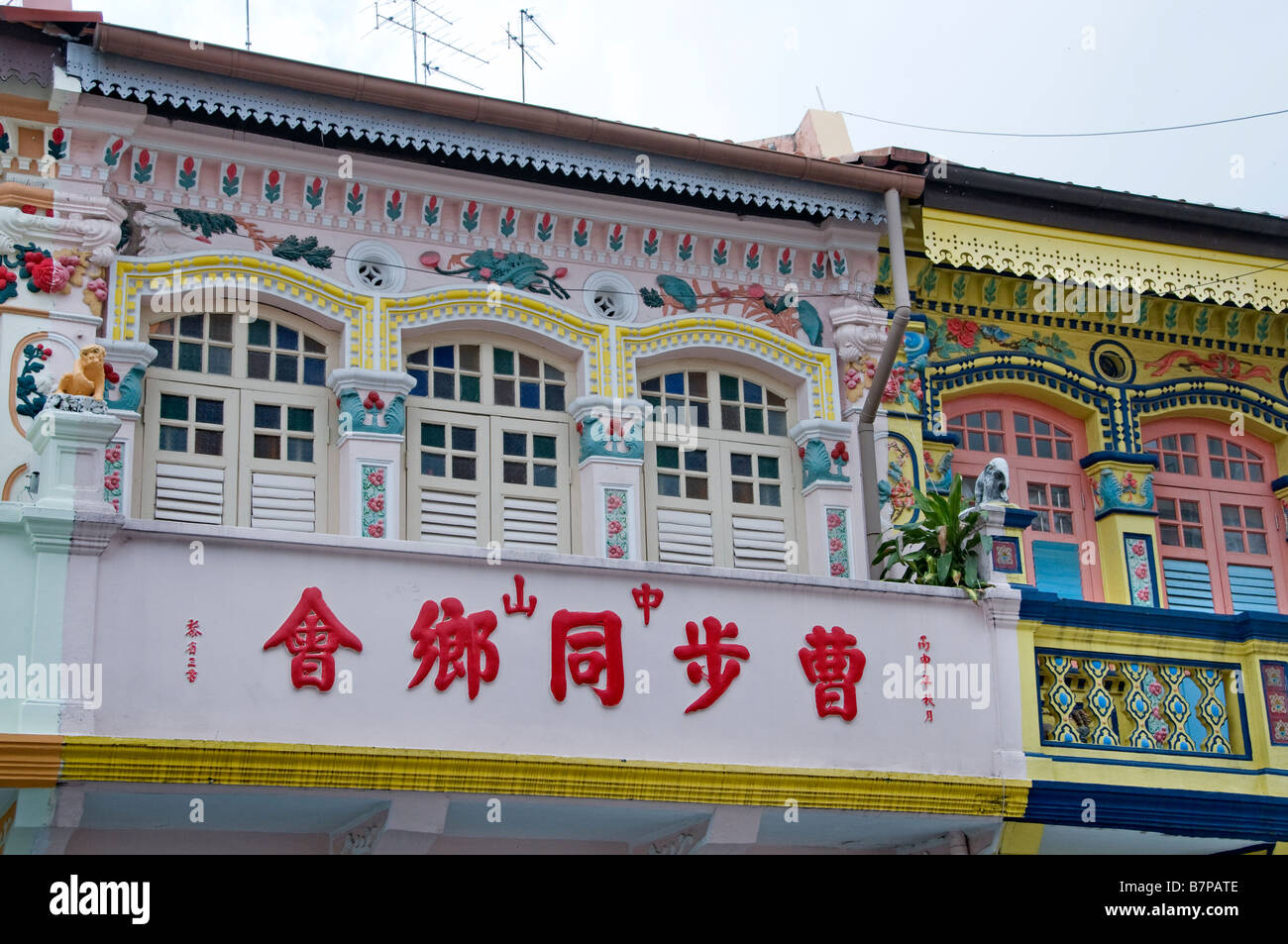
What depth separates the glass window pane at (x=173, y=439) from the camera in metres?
11.2

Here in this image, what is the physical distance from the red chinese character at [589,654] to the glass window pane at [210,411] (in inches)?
108

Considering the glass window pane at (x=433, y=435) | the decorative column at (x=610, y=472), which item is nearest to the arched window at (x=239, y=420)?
the glass window pane at (x=433, y=435)

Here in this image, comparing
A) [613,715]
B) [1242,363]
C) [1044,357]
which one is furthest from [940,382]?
[613,715]

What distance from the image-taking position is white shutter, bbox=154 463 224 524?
36.1 ft

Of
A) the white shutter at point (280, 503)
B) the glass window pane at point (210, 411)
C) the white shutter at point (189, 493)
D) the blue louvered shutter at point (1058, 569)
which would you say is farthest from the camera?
the blue louvered shutter at point (1058, 569)

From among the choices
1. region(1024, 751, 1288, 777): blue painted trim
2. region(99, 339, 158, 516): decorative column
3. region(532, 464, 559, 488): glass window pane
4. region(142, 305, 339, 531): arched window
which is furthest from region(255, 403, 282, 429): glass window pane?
region(1024, 751, 1288, 777): blue painted trim

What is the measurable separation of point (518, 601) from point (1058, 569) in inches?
200

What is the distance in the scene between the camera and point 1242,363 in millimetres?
14406

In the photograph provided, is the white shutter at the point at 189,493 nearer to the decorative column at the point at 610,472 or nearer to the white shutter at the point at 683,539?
the decorative column at the point at 610,472

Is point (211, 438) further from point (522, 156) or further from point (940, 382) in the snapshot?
point (940, 382)

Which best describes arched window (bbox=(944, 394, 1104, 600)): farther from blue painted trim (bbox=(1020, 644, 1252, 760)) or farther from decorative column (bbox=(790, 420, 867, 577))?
blue painted trim (bbox=(1020, 644, 1252, 760))

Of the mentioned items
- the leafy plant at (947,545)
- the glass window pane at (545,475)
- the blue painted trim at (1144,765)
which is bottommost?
the blue painted trim at (1144,765)

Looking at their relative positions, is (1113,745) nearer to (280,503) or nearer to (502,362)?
(502,362)

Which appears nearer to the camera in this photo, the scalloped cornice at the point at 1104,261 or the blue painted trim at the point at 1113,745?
the blue painted trim at the point at 1113,745
